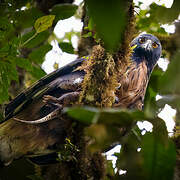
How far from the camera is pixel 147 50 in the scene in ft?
9.24

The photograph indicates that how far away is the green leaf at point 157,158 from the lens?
836 mm

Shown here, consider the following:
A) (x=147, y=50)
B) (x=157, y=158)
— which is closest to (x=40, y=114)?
(x=147, y=50)

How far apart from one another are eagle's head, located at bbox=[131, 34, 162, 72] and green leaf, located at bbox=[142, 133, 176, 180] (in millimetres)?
1907

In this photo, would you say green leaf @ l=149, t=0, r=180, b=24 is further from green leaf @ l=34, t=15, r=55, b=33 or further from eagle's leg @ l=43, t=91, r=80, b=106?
eagle's leg @ l=43, t=91, r=80, b=106

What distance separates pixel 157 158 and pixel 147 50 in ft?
6.77

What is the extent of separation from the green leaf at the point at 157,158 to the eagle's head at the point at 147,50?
1907 millimetres

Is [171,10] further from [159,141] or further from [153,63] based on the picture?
[153,63]

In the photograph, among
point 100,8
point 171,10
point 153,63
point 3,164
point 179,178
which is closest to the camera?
point 100,8

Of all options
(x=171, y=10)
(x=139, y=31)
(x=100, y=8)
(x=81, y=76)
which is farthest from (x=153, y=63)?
(x=100, y=8)

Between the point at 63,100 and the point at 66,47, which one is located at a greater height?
the point at 66,47

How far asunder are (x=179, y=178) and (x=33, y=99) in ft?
3.90

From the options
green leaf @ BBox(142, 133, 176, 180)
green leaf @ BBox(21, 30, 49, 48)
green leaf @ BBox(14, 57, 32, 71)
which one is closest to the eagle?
green leaf @ BBox(14, 57, 32, 71)

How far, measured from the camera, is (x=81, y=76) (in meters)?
2.35

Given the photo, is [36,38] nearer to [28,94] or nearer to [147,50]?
[28,94]
